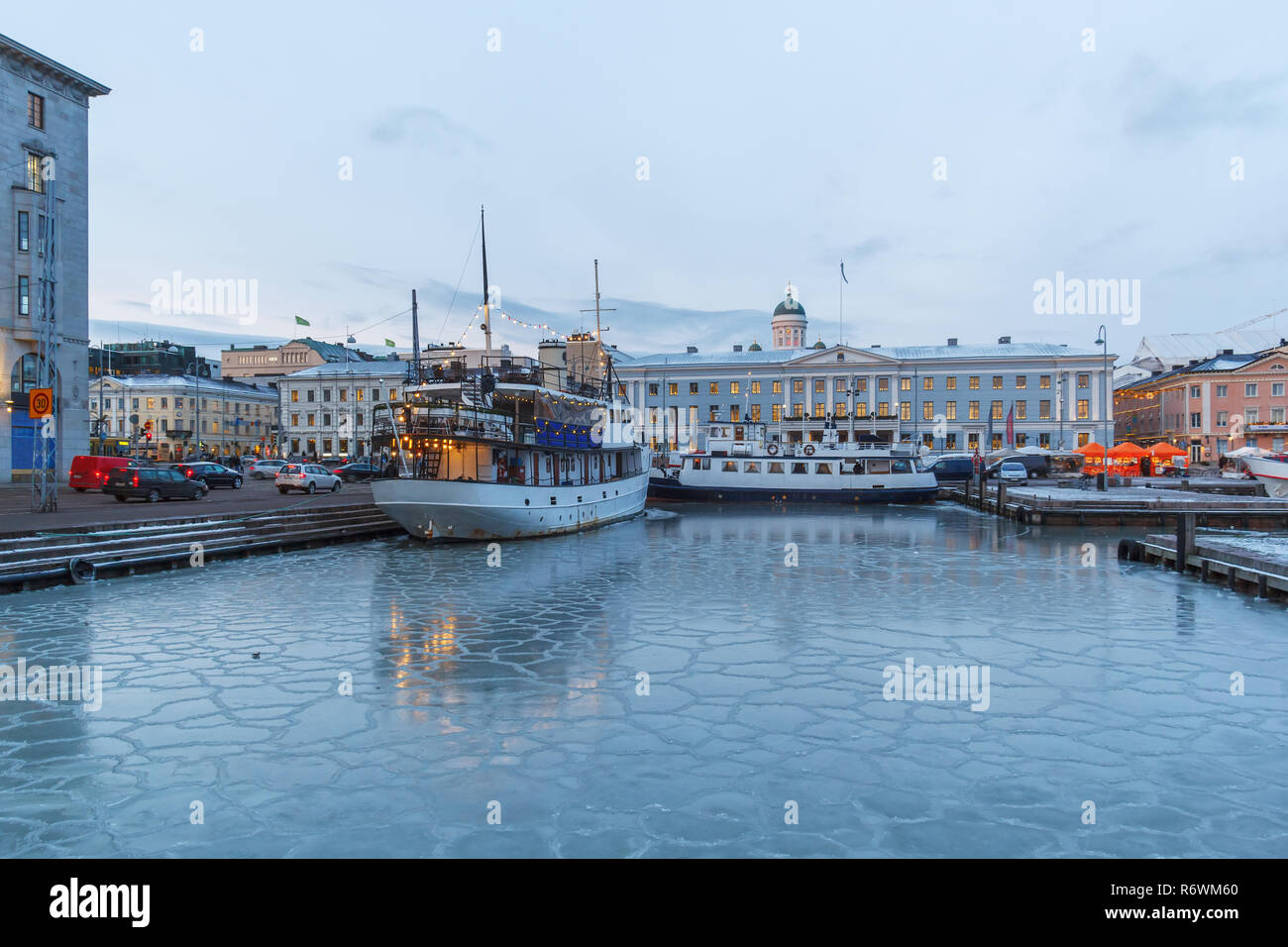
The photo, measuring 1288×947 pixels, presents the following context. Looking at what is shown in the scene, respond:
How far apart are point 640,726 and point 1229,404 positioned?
106 m

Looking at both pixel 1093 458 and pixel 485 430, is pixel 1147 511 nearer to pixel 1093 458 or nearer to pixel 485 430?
pixel 1093 458

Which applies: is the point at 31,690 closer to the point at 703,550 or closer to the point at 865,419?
the point at 703,550

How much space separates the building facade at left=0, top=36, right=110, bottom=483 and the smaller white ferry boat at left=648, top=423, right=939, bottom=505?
32013mm

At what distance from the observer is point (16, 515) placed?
25.3 metres

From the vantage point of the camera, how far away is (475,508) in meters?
28.9

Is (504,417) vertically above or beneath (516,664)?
above

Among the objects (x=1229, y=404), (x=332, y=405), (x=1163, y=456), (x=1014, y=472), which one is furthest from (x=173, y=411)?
(x=1229, y=404)

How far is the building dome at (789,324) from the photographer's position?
409 ft

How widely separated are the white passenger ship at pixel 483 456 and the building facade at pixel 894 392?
200 feet

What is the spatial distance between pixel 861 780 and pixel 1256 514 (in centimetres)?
3542

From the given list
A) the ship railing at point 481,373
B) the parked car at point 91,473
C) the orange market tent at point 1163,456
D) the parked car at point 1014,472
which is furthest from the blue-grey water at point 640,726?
the parked car at point 1014,472

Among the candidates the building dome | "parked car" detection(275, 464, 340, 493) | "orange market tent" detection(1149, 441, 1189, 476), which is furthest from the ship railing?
the building dome
